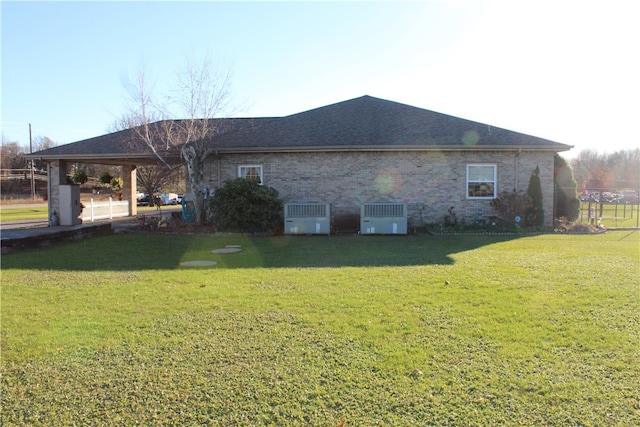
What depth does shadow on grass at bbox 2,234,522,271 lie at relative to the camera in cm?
880

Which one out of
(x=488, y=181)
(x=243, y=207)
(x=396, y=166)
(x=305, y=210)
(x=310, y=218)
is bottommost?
(x=310, y=218)

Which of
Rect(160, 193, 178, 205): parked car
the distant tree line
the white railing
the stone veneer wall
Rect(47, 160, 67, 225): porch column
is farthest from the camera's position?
the distant tree line

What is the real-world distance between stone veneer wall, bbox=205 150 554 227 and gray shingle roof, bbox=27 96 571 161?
51 cm

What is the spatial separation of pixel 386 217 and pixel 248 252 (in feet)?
17.5

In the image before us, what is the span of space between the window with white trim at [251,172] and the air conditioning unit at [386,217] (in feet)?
14.8

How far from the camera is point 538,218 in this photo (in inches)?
595

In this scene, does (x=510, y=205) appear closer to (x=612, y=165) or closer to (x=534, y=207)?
(x=534, y=207)

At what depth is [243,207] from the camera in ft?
45.1

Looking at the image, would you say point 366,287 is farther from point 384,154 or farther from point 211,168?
point 211,168

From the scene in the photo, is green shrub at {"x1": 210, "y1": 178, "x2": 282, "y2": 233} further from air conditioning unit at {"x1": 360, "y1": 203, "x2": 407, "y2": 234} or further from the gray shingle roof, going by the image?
air conditioning unit at {"x1": 360, "y1": 203, "x2": 407, "y2": 234}

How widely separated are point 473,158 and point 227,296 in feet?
40.0

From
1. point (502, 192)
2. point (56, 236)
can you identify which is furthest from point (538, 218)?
point (56, 236)

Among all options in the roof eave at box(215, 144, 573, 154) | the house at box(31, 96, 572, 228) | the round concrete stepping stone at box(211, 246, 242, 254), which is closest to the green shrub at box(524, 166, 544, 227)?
the house at box(31, 96, 572, 228)

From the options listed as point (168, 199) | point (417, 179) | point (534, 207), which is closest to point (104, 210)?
point (417, 179)
